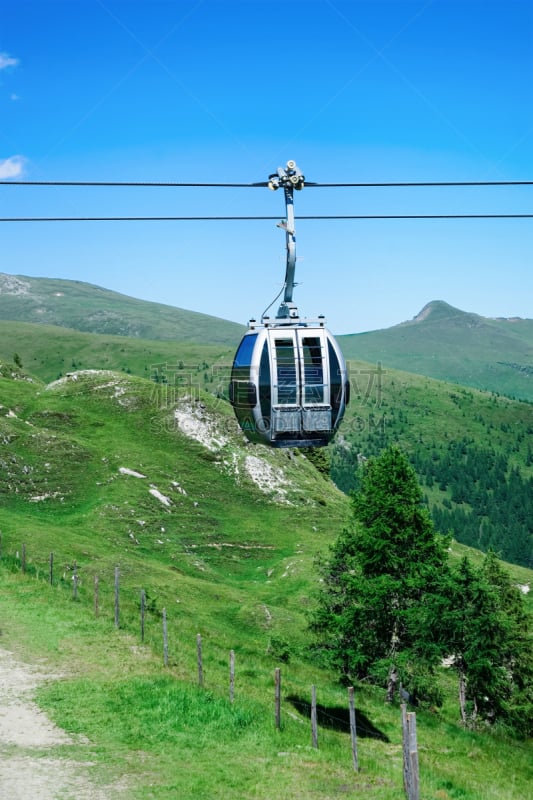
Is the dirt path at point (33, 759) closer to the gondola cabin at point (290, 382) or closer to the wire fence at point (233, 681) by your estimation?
the wire fence at point (233, 681)

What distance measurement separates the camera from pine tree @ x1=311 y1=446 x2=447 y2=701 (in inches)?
1783

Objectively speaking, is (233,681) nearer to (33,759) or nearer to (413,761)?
(33,759)

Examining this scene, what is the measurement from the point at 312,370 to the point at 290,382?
797 mm

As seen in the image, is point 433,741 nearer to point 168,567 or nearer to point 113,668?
point 113,668

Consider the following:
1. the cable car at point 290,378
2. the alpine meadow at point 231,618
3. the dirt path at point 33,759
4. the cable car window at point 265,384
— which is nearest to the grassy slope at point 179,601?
the alpine meadow at point 231,618

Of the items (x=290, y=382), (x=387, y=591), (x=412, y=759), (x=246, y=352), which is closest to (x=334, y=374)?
(x=290, y=382)

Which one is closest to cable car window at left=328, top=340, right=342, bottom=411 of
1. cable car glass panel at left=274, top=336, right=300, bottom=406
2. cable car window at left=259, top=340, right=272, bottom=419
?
cable car glass panel at left=274, top=336, right=300, bottom=406

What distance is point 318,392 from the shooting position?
23.6 m

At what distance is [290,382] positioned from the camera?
23.2 m

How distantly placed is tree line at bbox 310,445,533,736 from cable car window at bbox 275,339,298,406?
85.3ft

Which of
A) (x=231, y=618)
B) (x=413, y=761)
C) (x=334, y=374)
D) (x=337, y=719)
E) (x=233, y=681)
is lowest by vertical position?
(x=231, y=618)

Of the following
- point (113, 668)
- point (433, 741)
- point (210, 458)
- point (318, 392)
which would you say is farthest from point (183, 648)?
point (210, 458)

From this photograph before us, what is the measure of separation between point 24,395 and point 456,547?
211ft

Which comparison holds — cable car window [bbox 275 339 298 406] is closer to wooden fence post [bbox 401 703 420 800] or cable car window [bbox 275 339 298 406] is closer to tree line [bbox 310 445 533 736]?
wooden fence post [bbox 401 703 420 800]
